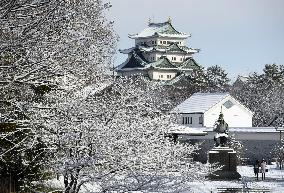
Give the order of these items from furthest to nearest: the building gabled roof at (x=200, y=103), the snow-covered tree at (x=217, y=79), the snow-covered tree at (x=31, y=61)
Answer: the snow-covered tree at (x=217, y=79) < the building gabled roof at (x=200, y=103) < the snow-covered tree at (x=31, y=61)

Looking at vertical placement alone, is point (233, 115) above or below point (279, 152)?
above

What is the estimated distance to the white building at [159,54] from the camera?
86.7 m

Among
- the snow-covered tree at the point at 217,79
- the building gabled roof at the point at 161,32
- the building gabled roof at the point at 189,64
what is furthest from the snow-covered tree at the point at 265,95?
the building gabled roof at the point at 161,32

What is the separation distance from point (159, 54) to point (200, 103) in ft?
119

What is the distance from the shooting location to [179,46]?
93.7 metres

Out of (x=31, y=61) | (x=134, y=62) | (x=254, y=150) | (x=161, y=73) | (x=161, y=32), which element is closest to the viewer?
(x=31, y=61)

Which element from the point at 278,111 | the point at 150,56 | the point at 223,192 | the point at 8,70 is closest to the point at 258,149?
the point at 278,111

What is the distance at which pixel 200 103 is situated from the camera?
57.1 m

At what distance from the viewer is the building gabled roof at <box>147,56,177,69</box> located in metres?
86.0

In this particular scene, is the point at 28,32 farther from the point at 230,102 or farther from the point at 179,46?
the point at 179,46

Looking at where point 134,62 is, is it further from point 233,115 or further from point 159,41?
point 233,115

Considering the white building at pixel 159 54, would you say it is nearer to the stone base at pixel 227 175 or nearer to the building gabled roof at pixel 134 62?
the building gabled roof at pixel 134 62

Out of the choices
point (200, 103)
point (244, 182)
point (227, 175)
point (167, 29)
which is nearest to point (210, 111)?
point (200, 103)

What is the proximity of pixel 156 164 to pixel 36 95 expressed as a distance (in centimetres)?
282
